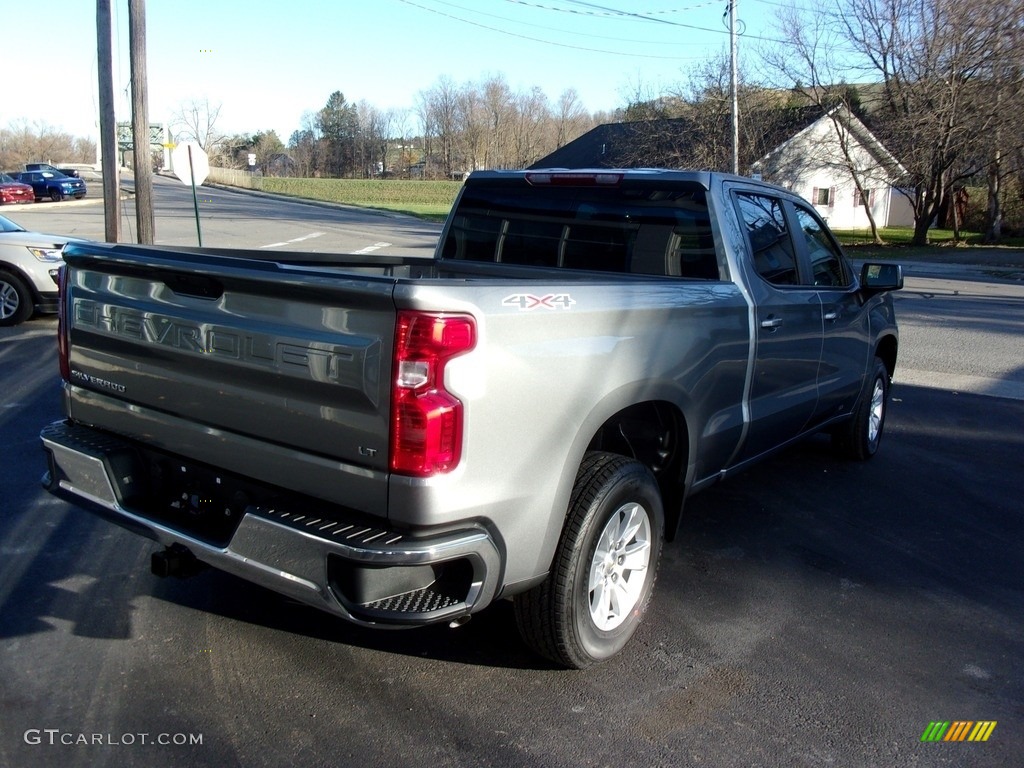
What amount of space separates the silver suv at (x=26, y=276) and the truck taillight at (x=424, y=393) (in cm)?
1024

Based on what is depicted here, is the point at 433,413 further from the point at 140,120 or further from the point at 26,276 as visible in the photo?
the point at 140,120

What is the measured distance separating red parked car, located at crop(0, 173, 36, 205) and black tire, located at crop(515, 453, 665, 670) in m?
49.3

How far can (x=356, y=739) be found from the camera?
308cm

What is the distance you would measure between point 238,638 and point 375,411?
60.6 inches

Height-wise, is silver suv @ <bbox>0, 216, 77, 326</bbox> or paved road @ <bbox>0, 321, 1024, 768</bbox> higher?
silver suv @ <bbox>0, 216, 77, 326</bbox>

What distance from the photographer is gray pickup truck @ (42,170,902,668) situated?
2.80 meters

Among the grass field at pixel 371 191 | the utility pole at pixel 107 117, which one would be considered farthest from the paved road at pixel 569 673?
the grass field at pixel 371 191

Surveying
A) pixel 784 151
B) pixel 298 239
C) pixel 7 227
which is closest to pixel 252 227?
pixel 298 239

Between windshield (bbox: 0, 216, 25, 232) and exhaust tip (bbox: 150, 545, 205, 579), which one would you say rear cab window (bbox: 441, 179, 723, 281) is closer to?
exhaust tip (bbox: 150, 545, 205, 579)

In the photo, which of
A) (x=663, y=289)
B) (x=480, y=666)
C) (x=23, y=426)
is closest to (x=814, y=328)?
(x=663, y=289)

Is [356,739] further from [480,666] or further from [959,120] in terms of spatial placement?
[959,120]

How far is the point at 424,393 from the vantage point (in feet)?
8.98

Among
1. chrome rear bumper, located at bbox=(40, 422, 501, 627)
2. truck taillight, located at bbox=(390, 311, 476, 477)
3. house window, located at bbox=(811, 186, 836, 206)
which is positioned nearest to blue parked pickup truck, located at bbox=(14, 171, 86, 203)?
house window, located at bbox=(811, 186, 836, 206)

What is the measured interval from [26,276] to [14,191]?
39.7m
